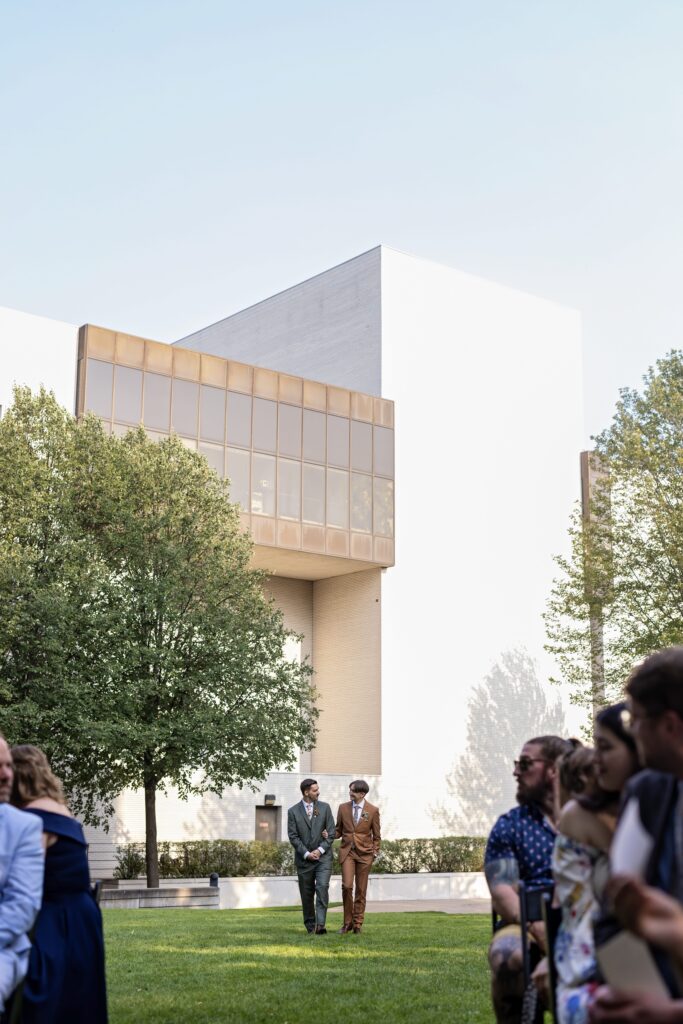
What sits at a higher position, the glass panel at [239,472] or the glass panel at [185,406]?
the glass panel at [185,406]

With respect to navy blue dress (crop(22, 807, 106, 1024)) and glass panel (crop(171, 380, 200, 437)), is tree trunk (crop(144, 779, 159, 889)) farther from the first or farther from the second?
navy blue dress (crop(22, 807, 106, 1024))

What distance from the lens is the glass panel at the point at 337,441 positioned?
41.9 metres

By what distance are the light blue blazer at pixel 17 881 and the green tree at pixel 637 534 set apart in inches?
1107

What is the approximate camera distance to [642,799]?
2.87m

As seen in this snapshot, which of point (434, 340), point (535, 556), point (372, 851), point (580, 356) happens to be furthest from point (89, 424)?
point (580, 356)

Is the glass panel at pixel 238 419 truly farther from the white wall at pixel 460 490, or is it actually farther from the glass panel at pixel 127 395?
the white wall at pixel 460 490

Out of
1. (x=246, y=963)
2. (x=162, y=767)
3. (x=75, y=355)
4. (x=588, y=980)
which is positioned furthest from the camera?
(x=75, y=355)

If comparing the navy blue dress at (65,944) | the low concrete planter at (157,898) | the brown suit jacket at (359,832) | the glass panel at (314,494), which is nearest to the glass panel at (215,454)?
the glass panel at (314,494)

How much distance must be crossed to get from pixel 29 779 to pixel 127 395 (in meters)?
32.5

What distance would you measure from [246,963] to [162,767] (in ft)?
51.6

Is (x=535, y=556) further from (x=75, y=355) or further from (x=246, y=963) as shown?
(x=246, y=963)

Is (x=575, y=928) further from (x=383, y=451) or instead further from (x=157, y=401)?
(x=383, y=451)

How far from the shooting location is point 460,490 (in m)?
45.3

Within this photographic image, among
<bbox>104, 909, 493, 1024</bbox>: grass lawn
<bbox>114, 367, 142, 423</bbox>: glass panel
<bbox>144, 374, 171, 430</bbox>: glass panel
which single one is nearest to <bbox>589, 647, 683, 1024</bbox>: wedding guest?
<bbox>104, 909, 493, 1024</bbox>: grass lawn
